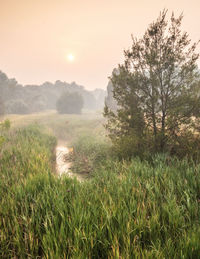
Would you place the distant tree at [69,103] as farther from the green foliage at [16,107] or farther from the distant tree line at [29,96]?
the green foliage at [16,107]

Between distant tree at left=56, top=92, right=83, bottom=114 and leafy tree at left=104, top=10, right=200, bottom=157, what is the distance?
1424 inches

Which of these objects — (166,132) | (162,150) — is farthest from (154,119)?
(162,150)

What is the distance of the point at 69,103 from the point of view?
4144 cm

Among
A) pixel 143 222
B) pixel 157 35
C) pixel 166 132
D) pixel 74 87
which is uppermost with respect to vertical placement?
pixel 74 87

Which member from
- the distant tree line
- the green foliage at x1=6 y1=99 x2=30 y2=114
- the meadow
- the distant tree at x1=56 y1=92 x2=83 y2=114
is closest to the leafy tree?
the meadow

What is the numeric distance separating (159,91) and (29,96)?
53.7 metres

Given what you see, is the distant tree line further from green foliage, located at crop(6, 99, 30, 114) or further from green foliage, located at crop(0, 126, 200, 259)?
green foliage, located at crop(0, 126, 200, 259)

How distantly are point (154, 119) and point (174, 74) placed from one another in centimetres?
184

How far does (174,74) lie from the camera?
5707 millimetres

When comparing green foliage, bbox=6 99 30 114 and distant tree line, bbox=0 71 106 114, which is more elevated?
distant tree line, bbox=0 71 106 114

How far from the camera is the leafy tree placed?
5.41 meters

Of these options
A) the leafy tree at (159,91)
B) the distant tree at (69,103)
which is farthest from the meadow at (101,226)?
the distant tree at (69,103)

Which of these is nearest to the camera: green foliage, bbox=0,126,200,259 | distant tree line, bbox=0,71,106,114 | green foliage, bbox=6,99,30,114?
green foliage, bbox=0,126,200,259

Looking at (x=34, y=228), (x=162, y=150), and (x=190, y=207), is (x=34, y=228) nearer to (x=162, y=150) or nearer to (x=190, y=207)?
(x=190, y=207)
